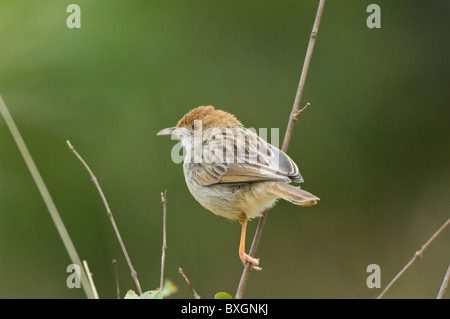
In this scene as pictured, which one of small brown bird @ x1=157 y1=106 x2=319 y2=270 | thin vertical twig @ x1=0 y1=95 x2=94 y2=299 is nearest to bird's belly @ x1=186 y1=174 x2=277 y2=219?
small brown bird @ x1=157 y1=106 x2=319 y2=270

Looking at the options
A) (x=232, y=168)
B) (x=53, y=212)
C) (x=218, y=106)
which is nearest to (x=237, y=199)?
(x=232, y=168)

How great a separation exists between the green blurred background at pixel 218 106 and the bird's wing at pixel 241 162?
1.96 metres

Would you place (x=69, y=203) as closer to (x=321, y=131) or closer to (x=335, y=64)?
(x=321, y=131)

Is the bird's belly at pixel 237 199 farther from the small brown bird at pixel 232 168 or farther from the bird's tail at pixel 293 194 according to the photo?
the bird's tail at pixel 293 194

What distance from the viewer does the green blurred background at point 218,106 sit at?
5.44m

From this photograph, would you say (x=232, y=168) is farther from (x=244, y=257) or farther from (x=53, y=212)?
(x=53, y=212)

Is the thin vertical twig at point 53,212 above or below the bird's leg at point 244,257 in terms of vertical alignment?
above

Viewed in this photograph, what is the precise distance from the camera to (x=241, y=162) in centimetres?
381

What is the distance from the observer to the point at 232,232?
21.4ft

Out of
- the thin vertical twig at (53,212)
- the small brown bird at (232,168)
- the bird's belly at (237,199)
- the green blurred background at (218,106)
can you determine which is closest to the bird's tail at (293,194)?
the small brown bird at (232,168)

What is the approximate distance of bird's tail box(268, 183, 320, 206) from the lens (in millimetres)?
3180

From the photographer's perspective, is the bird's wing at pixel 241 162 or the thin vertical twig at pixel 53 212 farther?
the bird's wing at pixel 241 162

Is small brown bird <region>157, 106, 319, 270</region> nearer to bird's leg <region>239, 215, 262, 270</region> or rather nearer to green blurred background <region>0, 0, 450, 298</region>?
bird's leg <region>239, 215, 262, 270</region>
